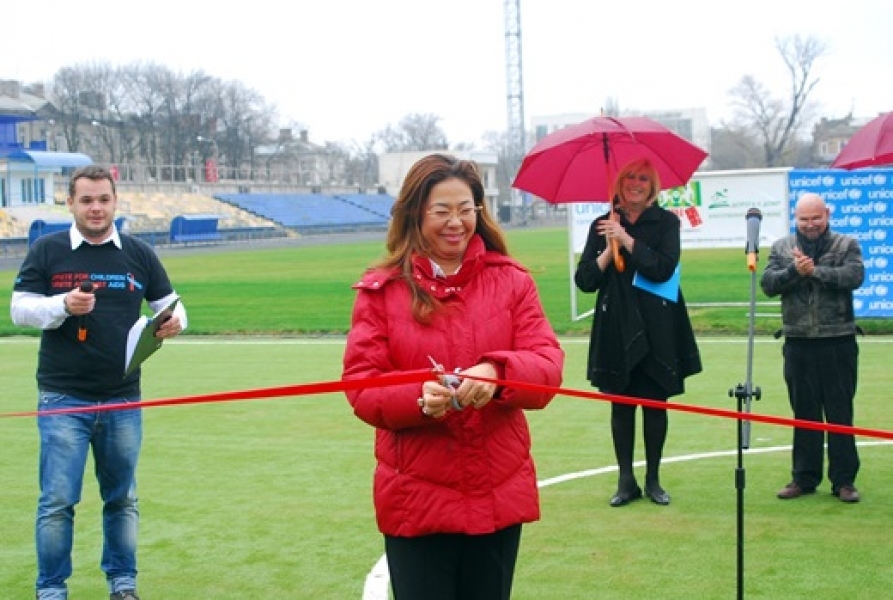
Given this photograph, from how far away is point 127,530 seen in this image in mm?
6129

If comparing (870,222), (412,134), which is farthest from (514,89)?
(870,222)

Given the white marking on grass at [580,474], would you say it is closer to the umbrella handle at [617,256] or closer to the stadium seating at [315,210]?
the umbrella handle at [617,256]

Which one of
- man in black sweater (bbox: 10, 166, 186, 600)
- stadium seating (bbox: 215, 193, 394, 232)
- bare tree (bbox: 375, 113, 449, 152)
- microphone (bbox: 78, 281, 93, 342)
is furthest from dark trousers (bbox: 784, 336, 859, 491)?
bare tree (bbox: 375, 113, 449, 152)

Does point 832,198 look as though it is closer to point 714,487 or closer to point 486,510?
point 714,487

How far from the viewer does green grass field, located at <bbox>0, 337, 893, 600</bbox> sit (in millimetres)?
6523

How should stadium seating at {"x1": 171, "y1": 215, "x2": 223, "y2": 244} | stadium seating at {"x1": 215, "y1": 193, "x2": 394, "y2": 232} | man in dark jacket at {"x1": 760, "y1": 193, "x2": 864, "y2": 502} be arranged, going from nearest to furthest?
man in dark jacket at {"x1": 760, "y1": 193, "x2": 864, "y2": 502} < stadium seating at {"x1": 171, "y1": 215, "x2": 223, "y2": 244} < stadium seating at {"x1": 215, "y1": 193, "x2": 394, "y2": 232}

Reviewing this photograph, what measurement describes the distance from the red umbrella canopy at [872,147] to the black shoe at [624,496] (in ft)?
8.43

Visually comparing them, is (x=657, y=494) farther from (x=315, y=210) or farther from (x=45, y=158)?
(x=315, y=210)

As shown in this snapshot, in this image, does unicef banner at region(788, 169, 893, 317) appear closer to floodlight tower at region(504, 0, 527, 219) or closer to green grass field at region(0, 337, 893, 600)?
green grass field at region(0, 337, 893, 600)

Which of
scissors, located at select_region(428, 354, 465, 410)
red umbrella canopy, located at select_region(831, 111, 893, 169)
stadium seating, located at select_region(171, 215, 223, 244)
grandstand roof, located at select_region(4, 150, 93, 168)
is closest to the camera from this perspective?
scissors, located at select_region(428, 354, 465, 410)

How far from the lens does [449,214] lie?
13.5ft

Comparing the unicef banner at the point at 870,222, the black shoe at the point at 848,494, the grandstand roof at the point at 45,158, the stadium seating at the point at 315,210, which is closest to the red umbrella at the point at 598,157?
the black shoe at the point at 848,494

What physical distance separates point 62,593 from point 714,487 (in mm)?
4281

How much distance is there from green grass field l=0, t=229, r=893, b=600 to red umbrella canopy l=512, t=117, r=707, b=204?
6.57ft
